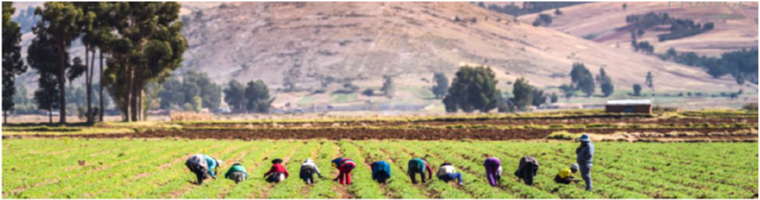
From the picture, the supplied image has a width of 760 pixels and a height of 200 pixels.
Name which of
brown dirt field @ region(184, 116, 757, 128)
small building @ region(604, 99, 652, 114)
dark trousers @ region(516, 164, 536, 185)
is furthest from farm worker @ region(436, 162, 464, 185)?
small building @ region(604, 99, 652, 114)

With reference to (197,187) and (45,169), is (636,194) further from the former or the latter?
(45,169)

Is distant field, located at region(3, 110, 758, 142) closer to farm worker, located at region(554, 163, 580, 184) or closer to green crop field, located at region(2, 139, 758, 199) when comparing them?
green crop field, located at region(2, 139, 758, 199)

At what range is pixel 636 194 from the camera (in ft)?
97.9

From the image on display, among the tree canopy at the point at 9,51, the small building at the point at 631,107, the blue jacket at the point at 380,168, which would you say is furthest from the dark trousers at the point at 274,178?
the small building at the point at 631,107

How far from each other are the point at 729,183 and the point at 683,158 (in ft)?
46.4

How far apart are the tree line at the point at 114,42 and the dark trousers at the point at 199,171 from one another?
67.5 meters

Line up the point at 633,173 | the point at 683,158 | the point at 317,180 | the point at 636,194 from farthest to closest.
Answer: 1. the point at 683,158
2. the point at 633,173
3. the point at 317,180
4. the point at 636,194

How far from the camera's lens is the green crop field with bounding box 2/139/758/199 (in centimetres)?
3053

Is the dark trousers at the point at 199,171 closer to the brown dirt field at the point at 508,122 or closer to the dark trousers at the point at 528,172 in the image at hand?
the dark trousers at the point at 528,172

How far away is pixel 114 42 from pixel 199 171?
7002 centimetres

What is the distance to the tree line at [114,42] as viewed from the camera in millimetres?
96812

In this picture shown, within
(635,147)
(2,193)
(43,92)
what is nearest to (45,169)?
(2,193)

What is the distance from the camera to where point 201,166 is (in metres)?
32.8

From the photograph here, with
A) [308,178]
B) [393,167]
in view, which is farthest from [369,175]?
[393,167]
